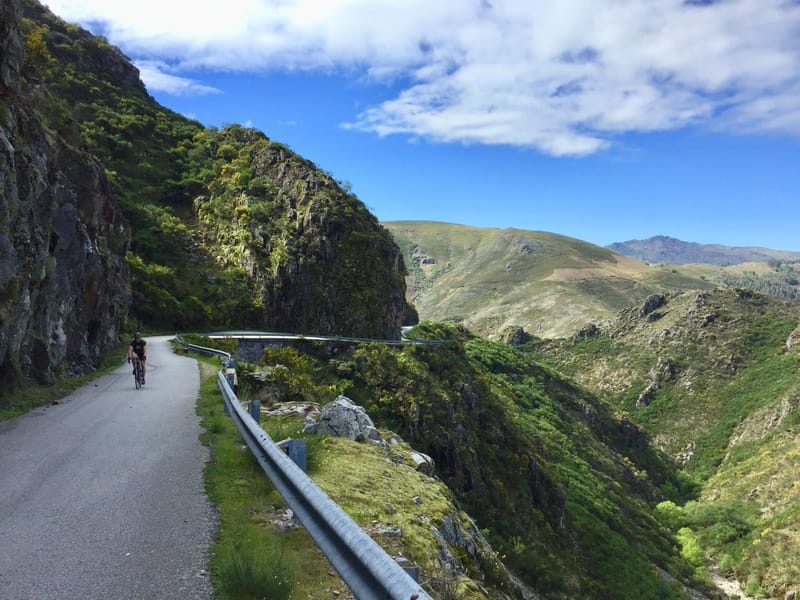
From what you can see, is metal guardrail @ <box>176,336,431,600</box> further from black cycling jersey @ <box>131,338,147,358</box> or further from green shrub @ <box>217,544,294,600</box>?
black cycling jersey @ <box>131,338,147,358</box>

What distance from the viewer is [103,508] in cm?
597

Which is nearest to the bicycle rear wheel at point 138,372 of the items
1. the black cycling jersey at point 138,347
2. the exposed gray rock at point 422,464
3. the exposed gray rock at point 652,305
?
the black cycling jersey at point 138,347

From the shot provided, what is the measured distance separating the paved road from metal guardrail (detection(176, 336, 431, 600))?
1.06 meters

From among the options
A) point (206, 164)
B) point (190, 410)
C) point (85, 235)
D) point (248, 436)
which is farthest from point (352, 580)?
point (206, 164)

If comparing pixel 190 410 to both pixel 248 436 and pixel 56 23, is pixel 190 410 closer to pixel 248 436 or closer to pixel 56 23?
pixel 248 436

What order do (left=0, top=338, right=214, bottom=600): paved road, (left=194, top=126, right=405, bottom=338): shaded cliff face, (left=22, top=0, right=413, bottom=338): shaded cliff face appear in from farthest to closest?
(left=194, top=126, right=405, bottom=338): shaded cliff face, (left=22, top=0, right=413, bottom=338): shaded cliff face, (left=0, top=338, right=214, bottom=600): paved road

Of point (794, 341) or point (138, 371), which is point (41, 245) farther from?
point (794, 341)

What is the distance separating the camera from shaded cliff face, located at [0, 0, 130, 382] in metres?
13.8

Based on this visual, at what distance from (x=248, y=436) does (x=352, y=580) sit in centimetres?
423

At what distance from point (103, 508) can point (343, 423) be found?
5613mm

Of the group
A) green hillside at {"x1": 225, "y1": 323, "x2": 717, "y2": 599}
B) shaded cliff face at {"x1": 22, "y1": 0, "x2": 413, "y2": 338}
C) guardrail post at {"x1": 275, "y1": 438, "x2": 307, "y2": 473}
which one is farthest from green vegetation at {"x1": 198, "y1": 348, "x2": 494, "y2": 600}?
shaded cliff face at {"x1": 22, "y1": 0, "x2": 413, "y2": 338}

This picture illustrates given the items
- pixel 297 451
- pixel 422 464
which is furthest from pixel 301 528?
pixel 422 464

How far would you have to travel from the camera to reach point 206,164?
66.0 metres

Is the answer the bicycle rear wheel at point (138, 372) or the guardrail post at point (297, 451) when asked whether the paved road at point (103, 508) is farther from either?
the bicycle rear wheel at point (138, 372)
